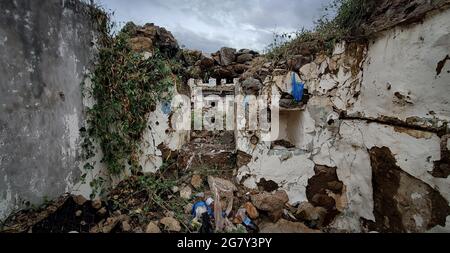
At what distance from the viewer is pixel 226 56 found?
6.33m

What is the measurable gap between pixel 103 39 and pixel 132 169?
2118 mm

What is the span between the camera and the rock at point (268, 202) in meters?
3.74

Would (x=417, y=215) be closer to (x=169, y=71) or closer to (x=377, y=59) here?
(x=377, y=59)

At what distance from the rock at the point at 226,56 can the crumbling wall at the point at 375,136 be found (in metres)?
2.60

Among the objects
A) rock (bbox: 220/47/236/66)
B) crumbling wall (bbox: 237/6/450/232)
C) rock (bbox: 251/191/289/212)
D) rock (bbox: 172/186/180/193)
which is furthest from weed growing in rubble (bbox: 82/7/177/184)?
rock (bbox: 220/47/236/66)

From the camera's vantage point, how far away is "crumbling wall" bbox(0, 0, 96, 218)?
234cm

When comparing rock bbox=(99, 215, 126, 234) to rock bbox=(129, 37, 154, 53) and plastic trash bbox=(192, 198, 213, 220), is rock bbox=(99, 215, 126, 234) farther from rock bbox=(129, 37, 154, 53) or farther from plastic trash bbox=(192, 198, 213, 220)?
rock bbox=(129, 37, 154, 53)

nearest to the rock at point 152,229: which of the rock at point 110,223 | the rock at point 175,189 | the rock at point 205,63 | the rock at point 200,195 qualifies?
the rock at point 110,223

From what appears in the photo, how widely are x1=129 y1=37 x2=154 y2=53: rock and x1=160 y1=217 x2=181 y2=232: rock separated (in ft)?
8.81

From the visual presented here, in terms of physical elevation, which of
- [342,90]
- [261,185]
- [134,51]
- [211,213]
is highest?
[134,51]

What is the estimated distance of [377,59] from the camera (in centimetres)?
327

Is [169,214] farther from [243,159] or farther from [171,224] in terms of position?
[243,159]

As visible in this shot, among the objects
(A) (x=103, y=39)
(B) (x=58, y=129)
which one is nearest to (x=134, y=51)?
(A) (x=103, y=39)

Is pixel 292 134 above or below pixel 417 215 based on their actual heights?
above
